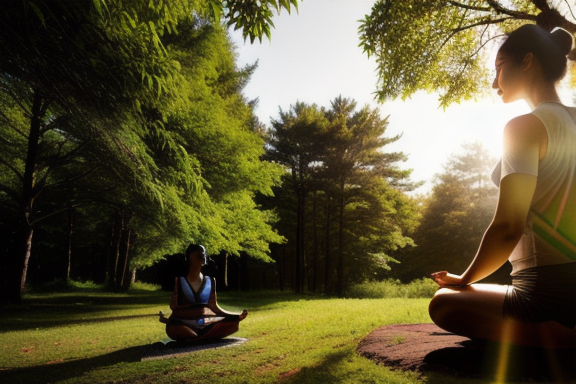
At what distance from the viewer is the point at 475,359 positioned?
2139 mm

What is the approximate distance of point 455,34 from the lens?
305 inches

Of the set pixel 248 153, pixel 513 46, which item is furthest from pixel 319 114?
pixel 513 46

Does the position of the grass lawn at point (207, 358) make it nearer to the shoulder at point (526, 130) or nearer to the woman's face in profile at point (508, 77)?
the shoulder at point (526, 130)

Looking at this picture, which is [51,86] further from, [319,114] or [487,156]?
[487,156]

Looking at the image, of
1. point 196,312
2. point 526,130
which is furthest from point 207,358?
point 526,130

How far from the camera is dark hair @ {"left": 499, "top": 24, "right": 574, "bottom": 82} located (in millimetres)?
1689

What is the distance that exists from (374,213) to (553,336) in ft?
84.2

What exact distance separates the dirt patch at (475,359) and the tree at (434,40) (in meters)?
5.71

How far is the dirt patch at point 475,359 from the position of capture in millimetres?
1761

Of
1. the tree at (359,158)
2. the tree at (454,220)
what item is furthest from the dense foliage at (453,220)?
the tree at (359,158)

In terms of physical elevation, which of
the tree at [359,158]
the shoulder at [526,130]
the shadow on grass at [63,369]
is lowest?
the shadow on grass at [63,369]

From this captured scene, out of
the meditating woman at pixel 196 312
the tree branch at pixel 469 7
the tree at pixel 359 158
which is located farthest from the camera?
the tree at pixel 359 158

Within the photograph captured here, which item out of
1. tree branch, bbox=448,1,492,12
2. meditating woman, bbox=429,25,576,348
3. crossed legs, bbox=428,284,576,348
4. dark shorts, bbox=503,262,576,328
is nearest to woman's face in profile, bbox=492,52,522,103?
meditating woman, bbox=429,25,576,348

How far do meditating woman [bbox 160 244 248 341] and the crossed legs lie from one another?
389 centimetres
